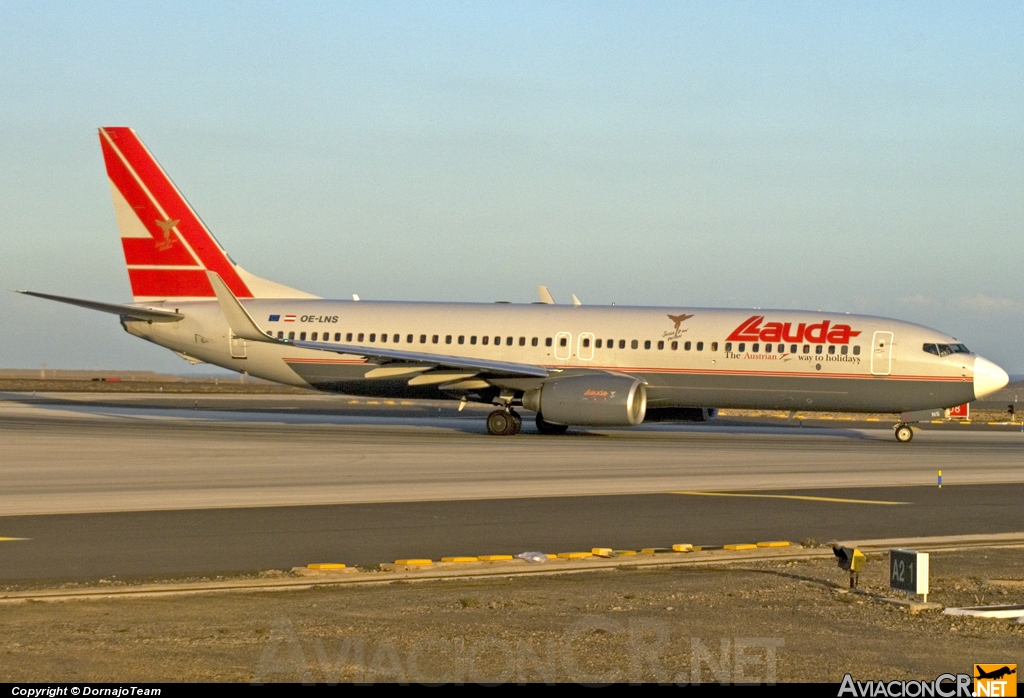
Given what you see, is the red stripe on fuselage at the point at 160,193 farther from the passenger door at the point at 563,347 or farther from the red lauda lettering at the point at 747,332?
the red lauda lettering at the point at 747,332

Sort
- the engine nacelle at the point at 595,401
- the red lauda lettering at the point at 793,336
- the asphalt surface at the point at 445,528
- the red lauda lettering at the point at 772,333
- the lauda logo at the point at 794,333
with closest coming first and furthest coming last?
the asphalt surface at the point at 445,528, the engine nacelle at the point at 595,401, the lauda logo at the point at 794,333, the red lauda lettering at the point at 793,336, the red lauda lettering at the point at 772,333

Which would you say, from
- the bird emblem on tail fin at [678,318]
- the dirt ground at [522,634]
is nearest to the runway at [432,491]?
the dirt ground at [522,634]

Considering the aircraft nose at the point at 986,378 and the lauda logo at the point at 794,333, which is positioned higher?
the lauda logo at the point at 794,333

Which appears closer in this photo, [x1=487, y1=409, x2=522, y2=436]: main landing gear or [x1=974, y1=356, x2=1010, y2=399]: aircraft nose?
[x1=974, y1=356, x2=1010, y2=399]: aircraft nose

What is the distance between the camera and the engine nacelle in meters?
32.9

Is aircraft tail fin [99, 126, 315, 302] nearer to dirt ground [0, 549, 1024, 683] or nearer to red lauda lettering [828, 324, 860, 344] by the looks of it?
red lauda lettering [828, 324, 860, 344]

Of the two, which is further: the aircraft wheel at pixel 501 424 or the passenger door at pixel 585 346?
the passenger door at pixel 585 346

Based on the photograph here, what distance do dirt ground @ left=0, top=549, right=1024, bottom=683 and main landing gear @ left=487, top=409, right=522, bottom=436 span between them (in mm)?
23514

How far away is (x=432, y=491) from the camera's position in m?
20.5

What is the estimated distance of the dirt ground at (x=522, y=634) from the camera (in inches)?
311

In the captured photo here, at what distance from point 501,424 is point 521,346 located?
2.55 metres

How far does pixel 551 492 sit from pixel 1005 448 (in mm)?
16982

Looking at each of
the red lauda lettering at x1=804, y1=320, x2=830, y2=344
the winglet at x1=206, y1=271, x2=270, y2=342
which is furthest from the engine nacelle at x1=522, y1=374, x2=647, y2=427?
the winglet at x1=206, y1=271, x2=270, y2=342

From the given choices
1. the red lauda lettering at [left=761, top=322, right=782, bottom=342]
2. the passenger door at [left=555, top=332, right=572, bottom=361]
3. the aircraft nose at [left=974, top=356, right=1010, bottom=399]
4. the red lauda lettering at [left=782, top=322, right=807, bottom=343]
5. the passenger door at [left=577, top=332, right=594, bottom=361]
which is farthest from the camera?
the passenger door at [left=555, top=332, right=572, bottom=361]
